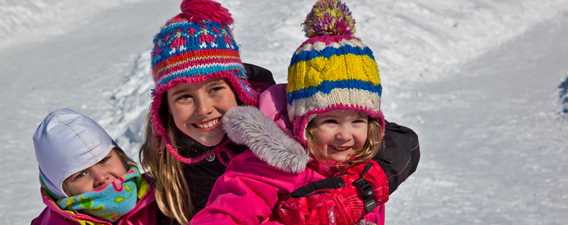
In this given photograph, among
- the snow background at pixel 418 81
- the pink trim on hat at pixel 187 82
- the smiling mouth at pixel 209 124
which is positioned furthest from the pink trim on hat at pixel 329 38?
the snow background at pixel 418 81

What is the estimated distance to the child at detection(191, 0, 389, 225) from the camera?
8.02ft

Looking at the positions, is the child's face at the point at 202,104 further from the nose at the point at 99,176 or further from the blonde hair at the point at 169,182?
the nose at the point at 99,176

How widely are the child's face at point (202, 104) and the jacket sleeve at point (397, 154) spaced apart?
2.15ft

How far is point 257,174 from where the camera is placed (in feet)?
8.28

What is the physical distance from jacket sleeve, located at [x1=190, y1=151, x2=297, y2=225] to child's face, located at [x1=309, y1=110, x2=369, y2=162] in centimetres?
15

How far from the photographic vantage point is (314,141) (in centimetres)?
251

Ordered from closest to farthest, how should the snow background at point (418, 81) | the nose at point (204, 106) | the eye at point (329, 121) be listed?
the eye at point (329, 121)
the nose at point (204, 106)
the snow background at point (418, 81)

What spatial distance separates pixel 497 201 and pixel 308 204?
9.75 ft

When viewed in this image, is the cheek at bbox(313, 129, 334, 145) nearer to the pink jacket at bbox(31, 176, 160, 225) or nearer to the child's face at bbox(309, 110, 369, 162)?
the child's face at bbox(309, 110, 369, 162)

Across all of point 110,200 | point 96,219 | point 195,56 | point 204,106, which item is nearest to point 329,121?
point 204,106

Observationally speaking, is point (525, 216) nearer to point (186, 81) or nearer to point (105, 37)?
point (186, 81)

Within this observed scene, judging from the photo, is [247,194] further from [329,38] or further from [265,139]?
[329,38]

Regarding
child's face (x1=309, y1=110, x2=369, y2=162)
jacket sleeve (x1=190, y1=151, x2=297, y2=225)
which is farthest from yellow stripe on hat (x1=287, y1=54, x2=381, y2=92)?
jacket sleeve (x1=190, y1=151, x2=297, y2=225)

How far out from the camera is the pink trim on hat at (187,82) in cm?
278
